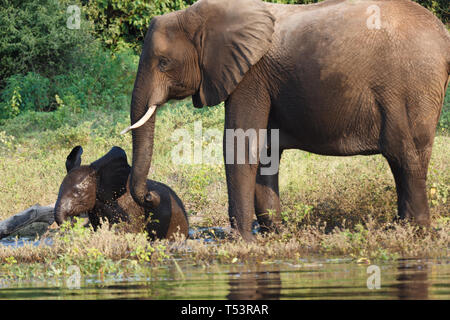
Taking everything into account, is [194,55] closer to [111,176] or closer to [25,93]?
[111,176]

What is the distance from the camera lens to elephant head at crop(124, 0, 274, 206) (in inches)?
358

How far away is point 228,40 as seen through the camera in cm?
916

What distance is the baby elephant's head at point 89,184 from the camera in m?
9.52

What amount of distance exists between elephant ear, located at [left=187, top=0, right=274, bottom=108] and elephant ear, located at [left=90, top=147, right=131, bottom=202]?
4.47ft

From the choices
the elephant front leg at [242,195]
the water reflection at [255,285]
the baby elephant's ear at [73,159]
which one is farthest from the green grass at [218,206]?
the baby elephant's ear at [73,159]

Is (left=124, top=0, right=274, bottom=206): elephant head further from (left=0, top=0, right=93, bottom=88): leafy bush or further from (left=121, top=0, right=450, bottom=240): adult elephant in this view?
(left=0, top=0, right=93, bottom=88): leafy bush

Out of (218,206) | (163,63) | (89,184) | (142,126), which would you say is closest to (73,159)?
(89,184)

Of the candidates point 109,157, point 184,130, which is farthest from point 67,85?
point 109,157

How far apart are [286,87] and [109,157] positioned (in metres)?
2.26

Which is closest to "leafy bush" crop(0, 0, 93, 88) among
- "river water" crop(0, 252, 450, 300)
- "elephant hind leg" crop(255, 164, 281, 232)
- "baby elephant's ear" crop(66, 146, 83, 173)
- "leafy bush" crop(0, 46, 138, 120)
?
"leafy bush" crop(0, 46, 138, 120)

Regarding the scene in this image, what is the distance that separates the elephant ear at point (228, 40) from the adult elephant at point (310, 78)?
0.01 meters

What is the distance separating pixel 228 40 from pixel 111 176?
205 cm

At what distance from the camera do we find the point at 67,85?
21.6 m

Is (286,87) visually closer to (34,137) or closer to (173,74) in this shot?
(173,74)
